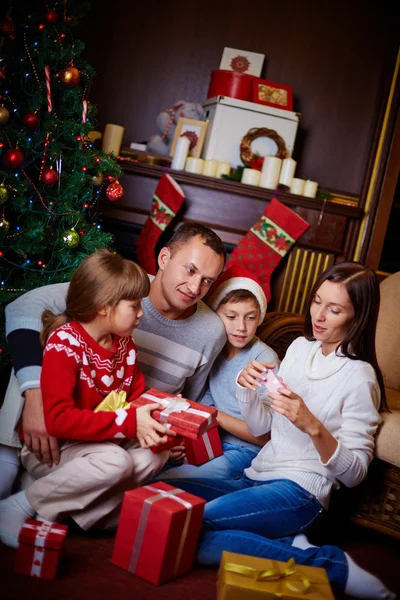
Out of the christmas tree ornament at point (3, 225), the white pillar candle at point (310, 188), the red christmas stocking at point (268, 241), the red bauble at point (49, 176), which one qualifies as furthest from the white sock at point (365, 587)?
the white pillar candle at point (310, 188)

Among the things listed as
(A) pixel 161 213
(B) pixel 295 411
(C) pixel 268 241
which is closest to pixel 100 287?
(B) pixel 295 411

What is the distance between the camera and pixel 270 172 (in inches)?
171

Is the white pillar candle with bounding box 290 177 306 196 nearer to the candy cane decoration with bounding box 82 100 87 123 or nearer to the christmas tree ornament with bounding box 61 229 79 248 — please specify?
the candy cane decoration with bounding box 82 100 87 123

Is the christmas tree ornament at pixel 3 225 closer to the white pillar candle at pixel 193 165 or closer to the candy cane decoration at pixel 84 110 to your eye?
the candy cane decoration at pixel 84 110

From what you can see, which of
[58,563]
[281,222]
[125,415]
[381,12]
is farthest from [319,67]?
[58,563]

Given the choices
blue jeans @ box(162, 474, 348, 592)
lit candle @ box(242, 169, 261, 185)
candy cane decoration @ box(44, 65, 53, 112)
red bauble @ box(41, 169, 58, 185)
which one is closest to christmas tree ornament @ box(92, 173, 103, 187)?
red bauble @ box(41, 169, 58, 185)

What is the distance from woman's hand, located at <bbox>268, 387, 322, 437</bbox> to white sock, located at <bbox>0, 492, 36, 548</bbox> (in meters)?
0.79

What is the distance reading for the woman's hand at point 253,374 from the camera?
214 centimetres

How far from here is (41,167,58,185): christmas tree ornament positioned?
311 centimetres

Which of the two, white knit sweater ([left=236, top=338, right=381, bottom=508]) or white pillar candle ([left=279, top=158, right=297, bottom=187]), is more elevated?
white pillar candle ([left=279, top=158, right=297, bottom=187])

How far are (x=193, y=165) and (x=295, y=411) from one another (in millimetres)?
2622

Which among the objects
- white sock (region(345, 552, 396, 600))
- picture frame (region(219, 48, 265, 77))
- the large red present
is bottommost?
white sock (region(345, 552, 396, 600))

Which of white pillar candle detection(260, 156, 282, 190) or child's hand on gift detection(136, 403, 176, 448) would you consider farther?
white pillar candle detection(260, 156, 282, 190)

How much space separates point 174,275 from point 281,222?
6.55 ft
